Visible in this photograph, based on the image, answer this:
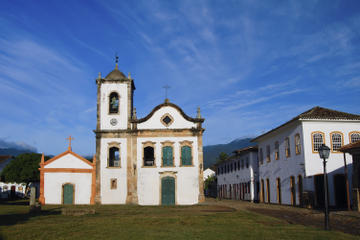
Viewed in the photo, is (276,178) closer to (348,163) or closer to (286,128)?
(286,128)

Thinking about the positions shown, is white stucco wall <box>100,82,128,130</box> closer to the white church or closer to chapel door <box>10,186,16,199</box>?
the white church

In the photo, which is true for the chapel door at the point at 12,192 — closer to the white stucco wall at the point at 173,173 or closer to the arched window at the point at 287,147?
the white stucco wall at the point at 173,173

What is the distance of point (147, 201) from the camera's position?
1203 inches

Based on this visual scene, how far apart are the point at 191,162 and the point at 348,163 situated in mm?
12616

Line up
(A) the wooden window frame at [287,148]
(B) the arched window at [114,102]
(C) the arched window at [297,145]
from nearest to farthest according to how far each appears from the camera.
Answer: (C) the arched window at [297,145] < (A) the wooden window frame at [287,148] < (B) the arched window at [114,102]

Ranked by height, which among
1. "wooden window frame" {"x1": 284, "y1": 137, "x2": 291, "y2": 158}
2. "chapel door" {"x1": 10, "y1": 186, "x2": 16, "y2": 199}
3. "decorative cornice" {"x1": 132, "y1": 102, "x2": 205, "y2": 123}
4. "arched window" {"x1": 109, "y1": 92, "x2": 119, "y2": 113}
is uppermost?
"arched window" {"x1": 109, "y1": 92, "x2": 119, "y2": 113}

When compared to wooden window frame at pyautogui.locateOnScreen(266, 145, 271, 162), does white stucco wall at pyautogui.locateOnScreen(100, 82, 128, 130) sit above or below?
above

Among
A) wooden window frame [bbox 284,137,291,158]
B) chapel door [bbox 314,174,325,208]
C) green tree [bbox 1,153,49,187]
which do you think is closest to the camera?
chapel door [bbox 314,174,325,208]

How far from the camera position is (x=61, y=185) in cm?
3159

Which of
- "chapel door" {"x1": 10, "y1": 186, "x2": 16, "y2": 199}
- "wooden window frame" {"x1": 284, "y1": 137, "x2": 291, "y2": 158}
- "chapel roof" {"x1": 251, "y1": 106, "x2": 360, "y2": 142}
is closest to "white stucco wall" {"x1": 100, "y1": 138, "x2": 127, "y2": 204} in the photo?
"wooden window frame" {"x1": 284, "y1": 137, "x2": 291, "y2": 158}

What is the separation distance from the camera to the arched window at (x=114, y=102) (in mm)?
32812

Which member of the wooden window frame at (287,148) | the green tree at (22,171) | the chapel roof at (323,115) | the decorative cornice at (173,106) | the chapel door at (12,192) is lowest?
the chapel door at (12,192)

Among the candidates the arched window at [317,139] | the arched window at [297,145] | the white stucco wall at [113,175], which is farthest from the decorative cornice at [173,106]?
the arched window at [317,139]

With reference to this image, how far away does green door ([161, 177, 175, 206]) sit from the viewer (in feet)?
100.0
